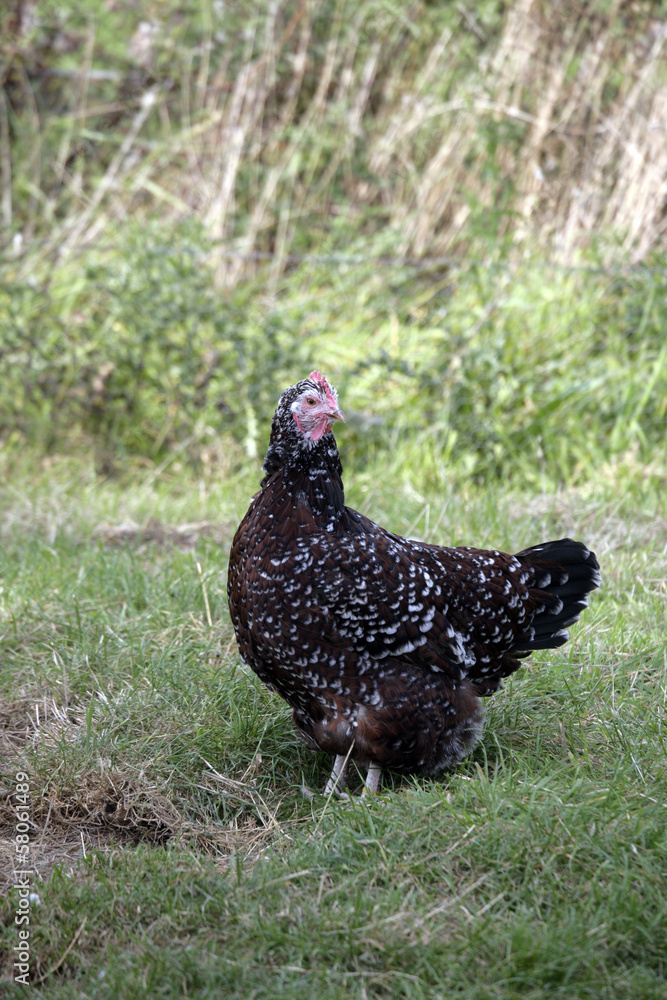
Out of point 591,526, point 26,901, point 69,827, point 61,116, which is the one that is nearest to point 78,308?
point 61,116

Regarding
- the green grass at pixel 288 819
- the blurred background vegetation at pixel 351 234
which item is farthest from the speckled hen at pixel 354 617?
the blurred background vegetation at pixel 351 234

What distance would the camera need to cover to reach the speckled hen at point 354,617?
2.58 metres

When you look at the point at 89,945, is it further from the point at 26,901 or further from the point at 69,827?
the point at 69,827

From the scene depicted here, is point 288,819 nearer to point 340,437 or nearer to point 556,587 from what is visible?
point 556,587

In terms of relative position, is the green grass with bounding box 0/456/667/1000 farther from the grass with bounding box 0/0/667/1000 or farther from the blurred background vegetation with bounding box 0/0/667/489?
the blurred background vegetation with bounding box 0/0/667/489

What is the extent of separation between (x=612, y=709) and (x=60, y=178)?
218 inches

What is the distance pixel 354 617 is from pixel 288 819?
63 centimetres

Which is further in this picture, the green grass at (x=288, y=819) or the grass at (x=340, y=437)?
the grass at (x=340, y=437)

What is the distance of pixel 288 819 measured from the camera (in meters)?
2.64

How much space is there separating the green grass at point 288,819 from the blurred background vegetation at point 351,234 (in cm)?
141

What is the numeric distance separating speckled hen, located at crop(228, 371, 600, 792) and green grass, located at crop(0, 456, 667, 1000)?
Answer: 17 centimetres

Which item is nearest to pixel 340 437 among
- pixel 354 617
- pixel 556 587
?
pixel 556 587

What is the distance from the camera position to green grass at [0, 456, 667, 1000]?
1.96m

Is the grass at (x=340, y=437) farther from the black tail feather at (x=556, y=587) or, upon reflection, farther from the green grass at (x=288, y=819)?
the black tail feather at (x=556, y=587)
